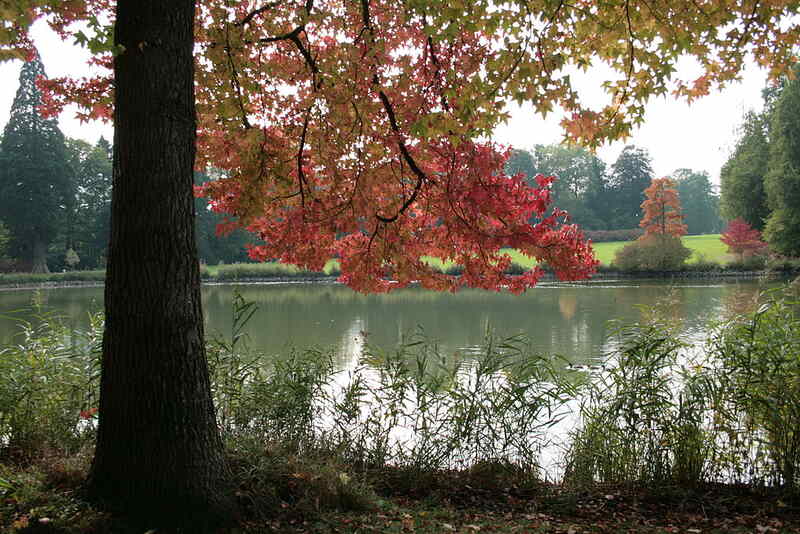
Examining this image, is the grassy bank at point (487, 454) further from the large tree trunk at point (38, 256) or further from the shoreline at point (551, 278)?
the large tree trunk at point (38, 256)

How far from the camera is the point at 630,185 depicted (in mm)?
61281

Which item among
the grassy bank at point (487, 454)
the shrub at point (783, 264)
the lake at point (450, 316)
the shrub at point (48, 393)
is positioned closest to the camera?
the grassy bank at point (487, 454)

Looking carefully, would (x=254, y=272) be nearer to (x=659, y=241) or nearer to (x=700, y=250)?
(x=659, y=241)

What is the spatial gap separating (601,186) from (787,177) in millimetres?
34646

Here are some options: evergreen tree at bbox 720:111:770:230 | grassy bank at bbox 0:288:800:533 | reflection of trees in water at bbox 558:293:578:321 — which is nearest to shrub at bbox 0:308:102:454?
grassy bank at bbox 0:288:800:533

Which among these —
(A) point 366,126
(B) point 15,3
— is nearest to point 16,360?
(B) point 15,3

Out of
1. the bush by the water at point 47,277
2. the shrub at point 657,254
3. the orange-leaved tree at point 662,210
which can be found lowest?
the bush by the water at point 47,277

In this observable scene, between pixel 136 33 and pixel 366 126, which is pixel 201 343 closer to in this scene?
pixel 136 33

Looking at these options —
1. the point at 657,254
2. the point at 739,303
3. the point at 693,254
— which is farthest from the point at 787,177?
the point at 739,303

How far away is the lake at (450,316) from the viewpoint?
1235cm

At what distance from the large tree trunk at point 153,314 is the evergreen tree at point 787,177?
3399 centimetres

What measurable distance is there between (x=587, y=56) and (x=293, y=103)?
2.83 m

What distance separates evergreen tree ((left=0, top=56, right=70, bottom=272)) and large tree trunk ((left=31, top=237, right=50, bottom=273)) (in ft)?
0.37

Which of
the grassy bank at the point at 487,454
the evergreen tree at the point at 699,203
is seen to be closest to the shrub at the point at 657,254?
the grassy bank at the point at 487,454
